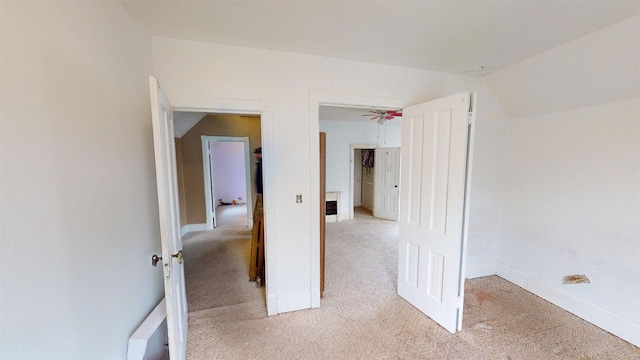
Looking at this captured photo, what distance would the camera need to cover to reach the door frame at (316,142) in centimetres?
213

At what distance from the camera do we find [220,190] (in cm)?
751

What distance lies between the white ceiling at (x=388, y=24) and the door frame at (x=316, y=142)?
37 centimetres

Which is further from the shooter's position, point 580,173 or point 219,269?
point 219,269

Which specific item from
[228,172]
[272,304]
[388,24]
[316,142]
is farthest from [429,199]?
[228,172]

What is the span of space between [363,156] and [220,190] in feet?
14.9

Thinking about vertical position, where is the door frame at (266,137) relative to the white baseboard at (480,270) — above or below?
above

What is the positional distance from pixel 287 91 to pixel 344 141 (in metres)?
3.68

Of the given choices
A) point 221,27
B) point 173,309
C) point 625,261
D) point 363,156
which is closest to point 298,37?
point 221,27

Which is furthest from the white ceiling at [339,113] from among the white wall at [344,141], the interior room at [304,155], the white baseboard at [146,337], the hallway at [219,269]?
the white baseboard at [146,337]

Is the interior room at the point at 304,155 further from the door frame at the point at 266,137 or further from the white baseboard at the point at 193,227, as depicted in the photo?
the white baseboard at the point at 193,227

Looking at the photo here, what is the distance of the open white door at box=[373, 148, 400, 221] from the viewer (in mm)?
5621

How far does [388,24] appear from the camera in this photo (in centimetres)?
162

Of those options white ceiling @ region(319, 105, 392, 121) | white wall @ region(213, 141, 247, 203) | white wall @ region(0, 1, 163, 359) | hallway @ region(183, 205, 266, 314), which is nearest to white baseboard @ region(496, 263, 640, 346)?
hallway @ region(183, 205, 266, 314)

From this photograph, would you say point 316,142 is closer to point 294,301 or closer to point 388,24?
point 388,24
